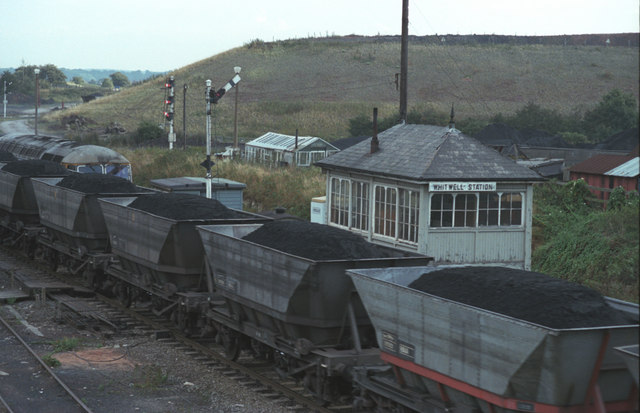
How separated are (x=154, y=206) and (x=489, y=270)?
30.8 ft

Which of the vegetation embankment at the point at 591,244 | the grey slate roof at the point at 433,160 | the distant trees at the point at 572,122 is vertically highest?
the distant trees at the point at 572,122

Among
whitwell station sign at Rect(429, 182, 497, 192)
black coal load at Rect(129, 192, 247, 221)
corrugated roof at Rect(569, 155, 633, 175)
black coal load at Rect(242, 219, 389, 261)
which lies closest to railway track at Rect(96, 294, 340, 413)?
black coal load at Rect(242, 219, 389, 261)

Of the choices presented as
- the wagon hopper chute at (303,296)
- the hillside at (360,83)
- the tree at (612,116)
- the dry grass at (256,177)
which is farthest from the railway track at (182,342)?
the hillside at (360,83)

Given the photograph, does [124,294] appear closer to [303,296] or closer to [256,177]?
[303,296]

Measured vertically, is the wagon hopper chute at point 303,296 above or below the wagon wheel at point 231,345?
above

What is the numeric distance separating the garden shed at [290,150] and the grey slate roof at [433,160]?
28.9 meters

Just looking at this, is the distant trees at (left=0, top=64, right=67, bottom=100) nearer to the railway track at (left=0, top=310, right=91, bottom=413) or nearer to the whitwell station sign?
the whitwell station sign

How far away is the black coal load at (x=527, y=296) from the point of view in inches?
329

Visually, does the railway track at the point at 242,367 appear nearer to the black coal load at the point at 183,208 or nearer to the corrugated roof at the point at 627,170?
the black coal load at the point at 183,208

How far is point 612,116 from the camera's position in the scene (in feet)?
238

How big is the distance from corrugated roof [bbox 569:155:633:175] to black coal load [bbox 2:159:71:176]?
2171 centimetres

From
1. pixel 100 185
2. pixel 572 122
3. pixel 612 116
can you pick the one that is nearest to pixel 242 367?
pixel 100 185

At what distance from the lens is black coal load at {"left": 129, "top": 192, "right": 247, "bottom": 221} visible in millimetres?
16297

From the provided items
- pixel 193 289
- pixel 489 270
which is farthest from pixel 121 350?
pixel 489 270
